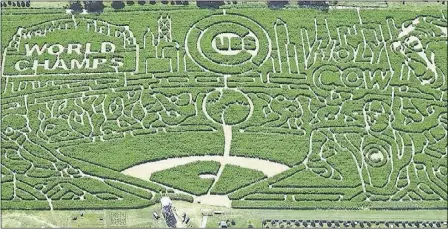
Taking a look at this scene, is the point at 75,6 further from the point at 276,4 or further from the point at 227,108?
the point at 276,4

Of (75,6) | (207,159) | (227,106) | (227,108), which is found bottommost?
(207,159)

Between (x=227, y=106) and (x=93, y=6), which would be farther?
(x=93, y=6)

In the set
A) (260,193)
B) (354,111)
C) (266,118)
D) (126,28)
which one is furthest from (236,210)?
(126,28)

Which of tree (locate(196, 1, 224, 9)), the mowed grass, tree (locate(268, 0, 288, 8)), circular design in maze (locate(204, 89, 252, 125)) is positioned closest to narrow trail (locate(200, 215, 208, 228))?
the mowed grass

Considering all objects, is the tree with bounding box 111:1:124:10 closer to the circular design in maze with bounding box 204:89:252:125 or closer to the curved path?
the circular design in maze with bounding box 204:89:252:125

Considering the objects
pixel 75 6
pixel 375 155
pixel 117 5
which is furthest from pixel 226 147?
pixel 75 6

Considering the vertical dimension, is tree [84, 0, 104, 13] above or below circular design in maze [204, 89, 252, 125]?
above
